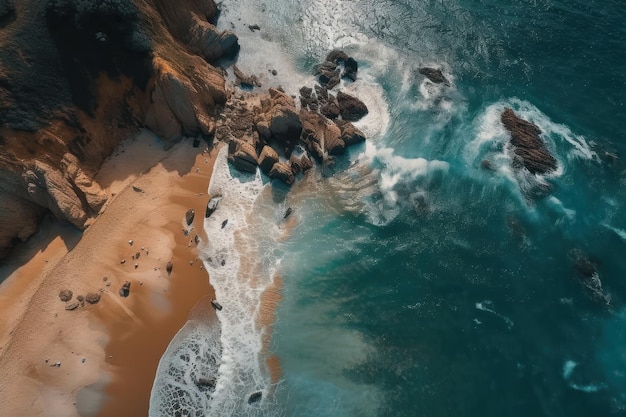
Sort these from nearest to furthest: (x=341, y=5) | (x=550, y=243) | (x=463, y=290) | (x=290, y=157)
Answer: (x=463, y=290)
(x=550, y=243)
(x=290, y=157)
(x=341, y=5)

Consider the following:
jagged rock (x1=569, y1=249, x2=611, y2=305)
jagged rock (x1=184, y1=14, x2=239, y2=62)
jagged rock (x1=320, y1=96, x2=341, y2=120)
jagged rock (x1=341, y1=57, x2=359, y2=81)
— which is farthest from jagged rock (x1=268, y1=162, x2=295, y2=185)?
jagged rock (x1=569, y1=249, x2=611, y2=305)

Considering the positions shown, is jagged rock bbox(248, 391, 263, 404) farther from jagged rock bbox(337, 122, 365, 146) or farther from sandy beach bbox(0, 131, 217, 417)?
jagged rock bbox(337, 122, 365, 146)

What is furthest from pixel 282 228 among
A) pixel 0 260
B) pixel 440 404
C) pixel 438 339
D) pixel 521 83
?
pixel 521 83

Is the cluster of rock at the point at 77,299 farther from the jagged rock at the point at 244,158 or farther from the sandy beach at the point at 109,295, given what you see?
the jagged rock at the point at 244,158

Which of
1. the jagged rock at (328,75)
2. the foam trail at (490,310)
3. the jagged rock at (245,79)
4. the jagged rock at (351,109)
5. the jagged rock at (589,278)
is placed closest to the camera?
the foam trail at (490,310)

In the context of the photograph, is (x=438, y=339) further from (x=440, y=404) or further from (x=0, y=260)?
(x=0, y=260)

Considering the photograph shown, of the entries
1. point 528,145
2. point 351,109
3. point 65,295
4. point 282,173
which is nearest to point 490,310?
point 528,145

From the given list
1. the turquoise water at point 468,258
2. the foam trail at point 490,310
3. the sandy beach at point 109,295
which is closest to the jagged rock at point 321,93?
the turquoise water at point 468,258
